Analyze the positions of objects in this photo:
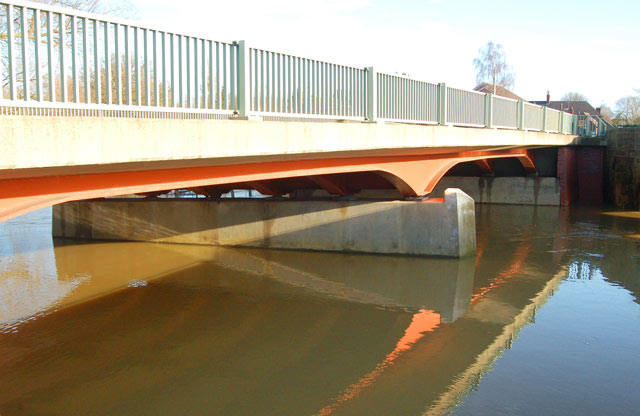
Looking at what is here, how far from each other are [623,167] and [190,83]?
26331mm

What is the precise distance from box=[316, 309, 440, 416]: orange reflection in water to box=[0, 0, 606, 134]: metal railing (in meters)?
3.88

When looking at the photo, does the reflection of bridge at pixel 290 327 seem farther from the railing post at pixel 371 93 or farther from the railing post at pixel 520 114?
the railing post at pixel 520 114

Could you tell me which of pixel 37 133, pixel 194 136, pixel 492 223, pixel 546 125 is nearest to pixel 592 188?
pixel 546 125

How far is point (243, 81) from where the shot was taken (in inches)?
347

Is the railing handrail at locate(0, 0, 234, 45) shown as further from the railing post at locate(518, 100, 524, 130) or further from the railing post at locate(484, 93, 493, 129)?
the railing post at locate(518, 100, 524, 130)

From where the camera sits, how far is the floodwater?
7453 millimetres

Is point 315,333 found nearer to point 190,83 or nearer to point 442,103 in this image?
point 190,83

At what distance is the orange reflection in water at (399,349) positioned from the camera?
293 inches

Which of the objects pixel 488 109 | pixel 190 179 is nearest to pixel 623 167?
pixel 488 109

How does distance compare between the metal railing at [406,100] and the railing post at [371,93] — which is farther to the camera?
the metal railing at [406,100]

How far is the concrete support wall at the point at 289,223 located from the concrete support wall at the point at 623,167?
15.5 metres

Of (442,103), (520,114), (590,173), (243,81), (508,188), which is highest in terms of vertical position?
(520,114)

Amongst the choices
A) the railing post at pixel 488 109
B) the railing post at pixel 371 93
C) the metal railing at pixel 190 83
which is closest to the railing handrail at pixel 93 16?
the metal railing at pixel 190 83

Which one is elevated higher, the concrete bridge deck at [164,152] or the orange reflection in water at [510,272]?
the concrete bridge deck at [164,152]
